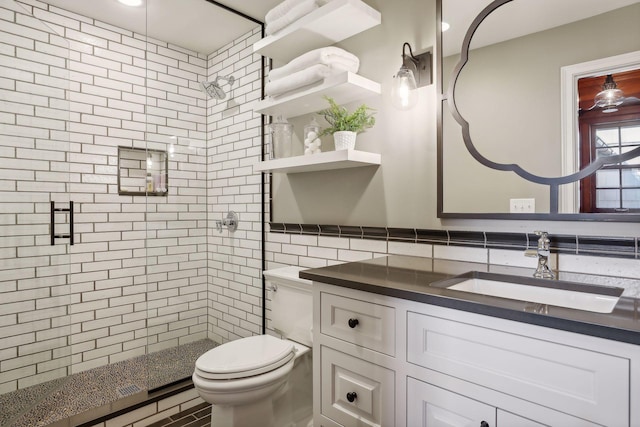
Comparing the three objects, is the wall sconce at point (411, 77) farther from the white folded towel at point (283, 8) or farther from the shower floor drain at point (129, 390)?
the shower floor drain at point (129, 390)

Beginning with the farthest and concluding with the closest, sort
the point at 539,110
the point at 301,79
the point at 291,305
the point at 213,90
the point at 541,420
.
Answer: the point at 213,90
the point at 291,305
the point at 301,79
the point at 539,110
the point at 541,420

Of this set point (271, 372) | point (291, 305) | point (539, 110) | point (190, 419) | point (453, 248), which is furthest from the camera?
point (190, 419)

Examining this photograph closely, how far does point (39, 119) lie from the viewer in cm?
204

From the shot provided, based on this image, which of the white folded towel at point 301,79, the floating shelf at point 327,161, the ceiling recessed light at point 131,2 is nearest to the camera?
the floating shelf at point 327,161

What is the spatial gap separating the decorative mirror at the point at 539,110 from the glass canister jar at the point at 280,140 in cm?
99

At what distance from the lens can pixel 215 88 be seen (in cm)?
276

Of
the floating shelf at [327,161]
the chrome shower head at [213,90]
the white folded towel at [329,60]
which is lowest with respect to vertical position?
the floating shelf at [327,161]

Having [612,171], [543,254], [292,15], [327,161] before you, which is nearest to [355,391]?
[543,254]

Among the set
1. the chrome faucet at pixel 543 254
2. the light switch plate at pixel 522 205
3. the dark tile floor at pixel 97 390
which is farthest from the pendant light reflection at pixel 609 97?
the dark tile floor at pixel 97 390

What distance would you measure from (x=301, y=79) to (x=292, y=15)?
415 millimetres

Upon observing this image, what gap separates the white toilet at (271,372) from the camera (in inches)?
64.6

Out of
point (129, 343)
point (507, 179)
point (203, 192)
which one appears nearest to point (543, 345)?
point (507, 179)

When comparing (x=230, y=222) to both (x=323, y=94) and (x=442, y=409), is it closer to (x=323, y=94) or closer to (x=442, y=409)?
(x=323, y=94)

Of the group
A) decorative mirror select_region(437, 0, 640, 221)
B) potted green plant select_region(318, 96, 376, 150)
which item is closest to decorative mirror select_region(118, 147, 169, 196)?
potted green plant select_region(318, 96, 376, 150)
